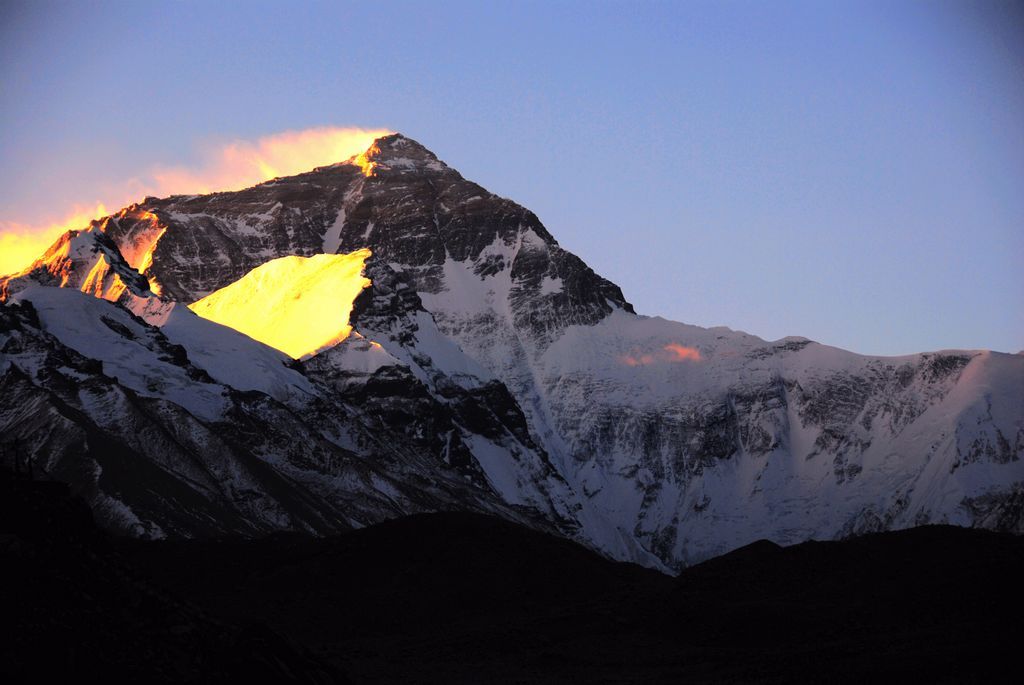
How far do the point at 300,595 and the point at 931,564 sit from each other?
31.3 meters

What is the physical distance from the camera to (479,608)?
10144 cm

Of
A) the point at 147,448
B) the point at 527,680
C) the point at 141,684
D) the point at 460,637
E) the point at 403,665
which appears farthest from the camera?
the point at 147,448

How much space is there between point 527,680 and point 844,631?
47.1 ft

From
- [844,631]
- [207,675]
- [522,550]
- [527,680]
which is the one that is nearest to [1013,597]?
[844,631]

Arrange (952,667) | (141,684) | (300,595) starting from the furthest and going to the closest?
(300,595) → (952,667) → (141,684)

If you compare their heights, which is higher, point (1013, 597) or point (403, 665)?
point (1013, 597)

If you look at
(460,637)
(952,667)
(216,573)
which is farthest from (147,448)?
(952,667)

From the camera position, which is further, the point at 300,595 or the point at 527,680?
the point at 300,595

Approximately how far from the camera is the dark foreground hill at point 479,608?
182ft

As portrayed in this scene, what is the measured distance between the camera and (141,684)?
53.3 m

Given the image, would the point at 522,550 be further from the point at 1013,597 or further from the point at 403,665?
the point at 1013,597

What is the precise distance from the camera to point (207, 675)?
55.1 metres

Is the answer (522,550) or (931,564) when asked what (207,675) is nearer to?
(931,564)

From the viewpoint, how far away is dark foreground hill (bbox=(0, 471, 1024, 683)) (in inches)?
2181
